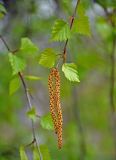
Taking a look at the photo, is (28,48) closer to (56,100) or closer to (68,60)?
(56,100)

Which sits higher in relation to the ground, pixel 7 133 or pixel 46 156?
pixel 46 156

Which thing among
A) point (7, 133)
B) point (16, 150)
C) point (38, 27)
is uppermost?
point (38, 27)

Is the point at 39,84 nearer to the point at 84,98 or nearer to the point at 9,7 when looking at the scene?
the point at 84,98

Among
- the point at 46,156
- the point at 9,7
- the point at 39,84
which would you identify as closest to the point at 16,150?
the point at 9,7

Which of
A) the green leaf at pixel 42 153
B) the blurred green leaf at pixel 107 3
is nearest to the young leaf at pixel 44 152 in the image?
the green leaf at pixel 42 153

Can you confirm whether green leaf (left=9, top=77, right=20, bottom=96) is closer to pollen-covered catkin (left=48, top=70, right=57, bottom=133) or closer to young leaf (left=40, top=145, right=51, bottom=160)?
young leaf (left=40, top=145, right=51, bottom=160)

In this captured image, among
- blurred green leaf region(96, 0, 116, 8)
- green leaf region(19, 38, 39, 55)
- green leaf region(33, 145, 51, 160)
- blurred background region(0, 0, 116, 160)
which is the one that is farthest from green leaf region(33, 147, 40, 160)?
blurred green leaf region(96, 0, 116, 8)
